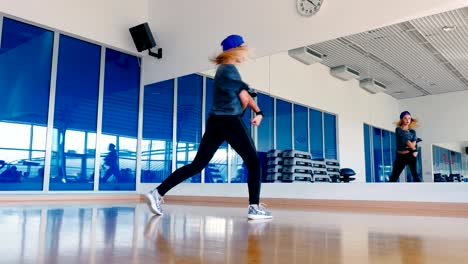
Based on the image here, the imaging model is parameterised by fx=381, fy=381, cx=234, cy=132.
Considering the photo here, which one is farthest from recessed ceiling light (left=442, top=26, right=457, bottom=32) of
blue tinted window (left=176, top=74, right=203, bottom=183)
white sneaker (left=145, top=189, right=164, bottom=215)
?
blue tinted window (left=176, top=74, right=203, bottom=183)

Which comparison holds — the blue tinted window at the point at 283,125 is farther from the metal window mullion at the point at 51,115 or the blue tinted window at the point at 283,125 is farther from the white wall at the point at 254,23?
the metal window mullion at the point at 51,115

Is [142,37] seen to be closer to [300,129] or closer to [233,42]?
[300,129]

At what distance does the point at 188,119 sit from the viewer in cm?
620

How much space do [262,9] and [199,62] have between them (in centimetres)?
122

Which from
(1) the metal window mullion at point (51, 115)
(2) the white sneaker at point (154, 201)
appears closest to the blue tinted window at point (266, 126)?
(2) the white sneaker at point (154, 201)

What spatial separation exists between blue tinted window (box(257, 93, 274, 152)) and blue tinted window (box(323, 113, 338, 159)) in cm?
76

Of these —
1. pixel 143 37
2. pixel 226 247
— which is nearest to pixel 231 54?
pixel 226 247

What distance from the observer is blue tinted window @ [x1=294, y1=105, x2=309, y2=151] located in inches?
197

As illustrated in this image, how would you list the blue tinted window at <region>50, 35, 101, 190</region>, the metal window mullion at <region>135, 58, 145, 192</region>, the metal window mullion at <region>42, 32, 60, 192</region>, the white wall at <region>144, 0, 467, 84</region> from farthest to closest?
the metal window mullion at <region>135, 58, 145, 192</region>, the blue tinted window at <region>50, 35, 101, 190</region>, the metal window mullion at <region>42, 32, 60, 192</region>, the white wall at <region>144, 0, 467, 84</region>

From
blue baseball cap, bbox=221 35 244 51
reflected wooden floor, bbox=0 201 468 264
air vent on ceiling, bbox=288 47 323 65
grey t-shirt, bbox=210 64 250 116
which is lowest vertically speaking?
reflected wooden floor, bbox=0 201 468 264

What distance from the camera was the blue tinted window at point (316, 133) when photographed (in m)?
4.79

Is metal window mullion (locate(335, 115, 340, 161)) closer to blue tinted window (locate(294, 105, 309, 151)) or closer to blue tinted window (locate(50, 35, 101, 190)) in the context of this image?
blue tinted window (locate(294, 105, 309, 151))

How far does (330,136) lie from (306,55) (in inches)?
41.5

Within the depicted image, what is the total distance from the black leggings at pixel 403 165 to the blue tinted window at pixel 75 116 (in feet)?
13.0
